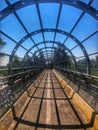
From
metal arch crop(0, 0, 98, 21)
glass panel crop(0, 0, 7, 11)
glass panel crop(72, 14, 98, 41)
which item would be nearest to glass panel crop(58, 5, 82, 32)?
glass panel crop(72, 14, 98, 41)

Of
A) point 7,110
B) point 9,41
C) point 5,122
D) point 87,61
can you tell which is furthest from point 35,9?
point 5,122

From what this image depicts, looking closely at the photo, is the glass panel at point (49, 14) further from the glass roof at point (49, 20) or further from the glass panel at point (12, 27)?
the glass panel at point (12, 27)

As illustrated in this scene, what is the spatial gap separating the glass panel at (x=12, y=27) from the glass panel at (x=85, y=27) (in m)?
2.91

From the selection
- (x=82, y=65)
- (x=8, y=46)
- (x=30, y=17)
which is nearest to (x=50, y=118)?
(x=30, y=17)

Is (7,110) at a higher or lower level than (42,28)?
lower

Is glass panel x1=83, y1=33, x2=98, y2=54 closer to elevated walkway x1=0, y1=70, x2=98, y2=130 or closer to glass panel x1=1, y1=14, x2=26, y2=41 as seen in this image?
elevated walkway x1=0, y1=70, x2=98, y2=130

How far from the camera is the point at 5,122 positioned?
6316mm

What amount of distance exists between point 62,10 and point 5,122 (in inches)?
224

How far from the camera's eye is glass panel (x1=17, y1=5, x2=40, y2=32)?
32.4ft

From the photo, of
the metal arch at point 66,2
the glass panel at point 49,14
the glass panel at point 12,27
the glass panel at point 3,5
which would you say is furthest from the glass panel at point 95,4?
the glass panel at point 12,27

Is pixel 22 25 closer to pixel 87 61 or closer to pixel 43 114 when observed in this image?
pixel 87 61

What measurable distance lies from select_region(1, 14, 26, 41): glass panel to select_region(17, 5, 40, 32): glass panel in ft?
1.09

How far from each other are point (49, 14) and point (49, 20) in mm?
1073

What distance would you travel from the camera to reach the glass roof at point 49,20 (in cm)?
820
